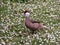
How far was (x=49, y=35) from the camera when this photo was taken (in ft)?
39.9

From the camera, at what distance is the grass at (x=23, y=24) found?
37.6 ft

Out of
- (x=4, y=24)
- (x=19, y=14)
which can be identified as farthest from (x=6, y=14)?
(x=4, y=24)

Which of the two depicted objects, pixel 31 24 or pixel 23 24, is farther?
pixel 23 24

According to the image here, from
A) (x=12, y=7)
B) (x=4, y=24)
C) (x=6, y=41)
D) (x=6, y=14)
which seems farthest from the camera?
(x=12, y=7)

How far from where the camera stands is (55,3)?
19.4 metres

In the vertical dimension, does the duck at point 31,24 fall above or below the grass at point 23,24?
above

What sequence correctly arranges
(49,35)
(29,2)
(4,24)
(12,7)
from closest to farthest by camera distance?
(49,35) → (4,24) → (12,7) → (29,2)

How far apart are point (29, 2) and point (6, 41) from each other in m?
8.09

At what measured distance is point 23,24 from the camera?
13.4 meters

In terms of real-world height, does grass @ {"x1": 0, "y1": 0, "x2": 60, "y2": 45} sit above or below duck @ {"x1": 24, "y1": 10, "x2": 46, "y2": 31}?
below

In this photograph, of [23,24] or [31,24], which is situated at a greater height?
[31,24]

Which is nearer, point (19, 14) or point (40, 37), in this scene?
point (40, 37)

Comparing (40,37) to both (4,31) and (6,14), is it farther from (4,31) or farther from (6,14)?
(6,14)

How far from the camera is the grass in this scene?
11.4m
